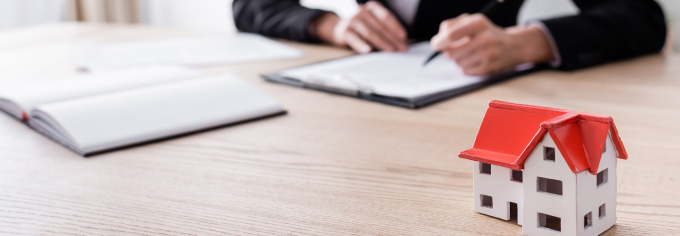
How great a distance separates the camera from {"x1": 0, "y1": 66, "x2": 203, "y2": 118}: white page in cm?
69

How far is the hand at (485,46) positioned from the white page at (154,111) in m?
0.37

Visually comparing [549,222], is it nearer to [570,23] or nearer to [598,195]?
[598,195]

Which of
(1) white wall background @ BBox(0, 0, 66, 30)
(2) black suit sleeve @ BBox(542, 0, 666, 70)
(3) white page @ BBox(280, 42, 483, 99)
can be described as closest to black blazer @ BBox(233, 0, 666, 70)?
(2) black suit sleeve @ BBox(542, 0, 666, 70)

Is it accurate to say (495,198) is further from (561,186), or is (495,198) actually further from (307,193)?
(307,193)

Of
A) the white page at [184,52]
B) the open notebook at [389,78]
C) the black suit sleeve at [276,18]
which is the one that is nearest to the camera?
the open notebook at [389,78]

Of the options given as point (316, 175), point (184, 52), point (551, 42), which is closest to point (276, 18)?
point (184, 52)

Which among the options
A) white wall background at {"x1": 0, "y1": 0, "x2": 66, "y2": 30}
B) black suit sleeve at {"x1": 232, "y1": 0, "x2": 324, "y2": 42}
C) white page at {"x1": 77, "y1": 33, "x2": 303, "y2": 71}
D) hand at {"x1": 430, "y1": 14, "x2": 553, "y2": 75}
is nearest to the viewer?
hand at {"x1": 430, "y1": 14, "x2": 553, "y2": 75}

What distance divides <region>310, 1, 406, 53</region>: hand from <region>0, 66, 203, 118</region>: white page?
46cm

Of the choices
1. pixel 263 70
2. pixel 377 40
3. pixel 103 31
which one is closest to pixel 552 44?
pixel 377 40

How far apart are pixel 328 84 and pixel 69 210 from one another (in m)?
0.46

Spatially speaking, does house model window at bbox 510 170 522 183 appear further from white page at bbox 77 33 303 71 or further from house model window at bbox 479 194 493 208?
white page at bbox 77 33 303 71

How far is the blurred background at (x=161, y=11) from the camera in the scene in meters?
1.97

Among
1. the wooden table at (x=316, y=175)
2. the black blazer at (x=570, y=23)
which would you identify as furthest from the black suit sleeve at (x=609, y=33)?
the wooden table at (x=316, y=175)

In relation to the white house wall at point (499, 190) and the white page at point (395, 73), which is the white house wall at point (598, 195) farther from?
the white page at point (395, 73)
